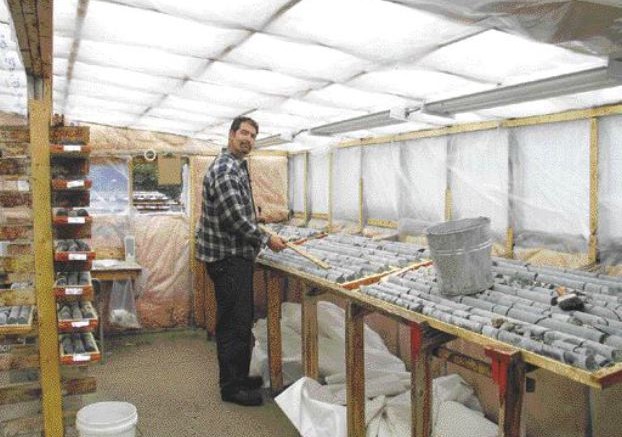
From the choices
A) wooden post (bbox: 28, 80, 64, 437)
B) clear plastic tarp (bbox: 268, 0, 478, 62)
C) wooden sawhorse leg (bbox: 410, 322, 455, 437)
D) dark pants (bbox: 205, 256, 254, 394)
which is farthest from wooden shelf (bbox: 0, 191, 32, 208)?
wooden sawhorse leg (bbox: 410, 322, 455, 437)

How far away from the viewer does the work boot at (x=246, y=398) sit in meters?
4.38

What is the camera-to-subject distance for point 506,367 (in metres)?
2.00

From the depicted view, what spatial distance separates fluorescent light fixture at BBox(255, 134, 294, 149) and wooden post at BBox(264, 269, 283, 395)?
5.73 feet

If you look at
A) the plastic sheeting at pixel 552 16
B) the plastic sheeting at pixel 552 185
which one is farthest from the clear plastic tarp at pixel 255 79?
the plastic sheeting at pixel 552 16

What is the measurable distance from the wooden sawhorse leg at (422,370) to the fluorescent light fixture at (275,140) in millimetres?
3535

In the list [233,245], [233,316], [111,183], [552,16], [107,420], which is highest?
[552,16]

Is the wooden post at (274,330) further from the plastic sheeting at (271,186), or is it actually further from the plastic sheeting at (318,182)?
the plastic sheeting at (271,186)

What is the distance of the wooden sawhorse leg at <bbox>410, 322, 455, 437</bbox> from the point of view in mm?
2521

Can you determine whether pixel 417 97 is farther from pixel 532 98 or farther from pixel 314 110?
pixel 314 110

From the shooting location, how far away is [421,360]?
2.54 meters

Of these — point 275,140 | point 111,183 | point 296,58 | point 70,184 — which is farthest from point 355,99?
point 111,183

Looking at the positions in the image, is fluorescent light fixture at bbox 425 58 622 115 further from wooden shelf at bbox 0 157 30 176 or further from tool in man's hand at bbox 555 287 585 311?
wooden shelf at bbox 0 157 30 176

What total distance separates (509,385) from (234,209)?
2.58 metres

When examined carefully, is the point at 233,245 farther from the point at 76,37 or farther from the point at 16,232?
the point at 76,37
